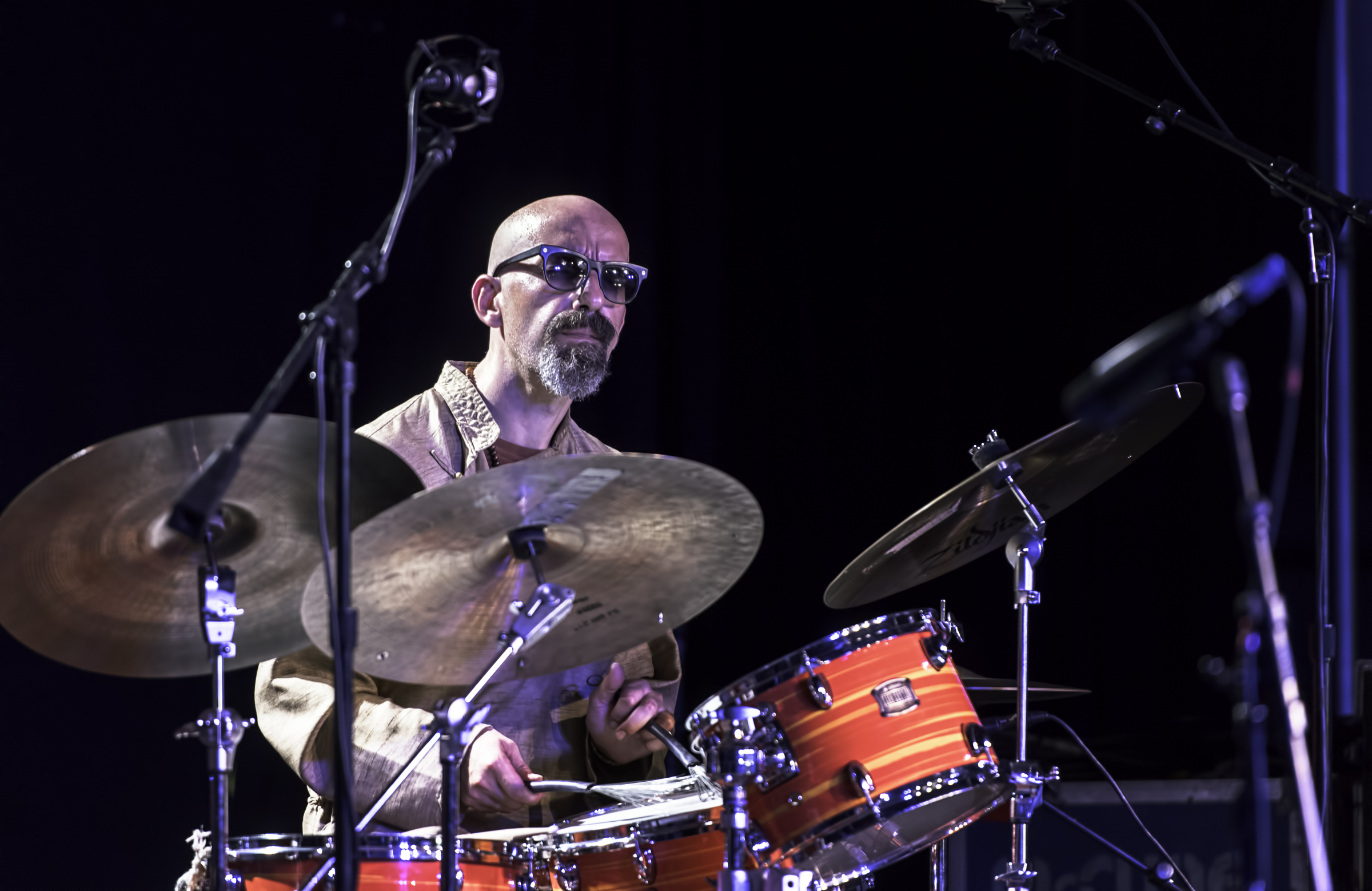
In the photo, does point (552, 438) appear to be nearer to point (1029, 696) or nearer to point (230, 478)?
point (1029, 696)

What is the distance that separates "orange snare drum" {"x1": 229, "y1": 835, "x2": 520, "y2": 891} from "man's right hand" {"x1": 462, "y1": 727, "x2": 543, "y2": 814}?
0.26 meters

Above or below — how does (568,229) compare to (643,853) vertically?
above

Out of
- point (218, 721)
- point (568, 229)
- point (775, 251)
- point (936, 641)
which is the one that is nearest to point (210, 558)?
point (218, 721)

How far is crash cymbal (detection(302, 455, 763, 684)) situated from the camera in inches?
67.2

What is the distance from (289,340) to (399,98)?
71 cm

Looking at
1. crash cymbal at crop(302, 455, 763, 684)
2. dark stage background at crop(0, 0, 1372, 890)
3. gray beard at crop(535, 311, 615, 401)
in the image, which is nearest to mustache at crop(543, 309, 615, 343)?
gray beard at crop(535, 311, 615, 401)

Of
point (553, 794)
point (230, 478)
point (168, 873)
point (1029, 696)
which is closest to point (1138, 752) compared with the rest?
point (1029, 696)

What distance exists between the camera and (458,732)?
1.69m

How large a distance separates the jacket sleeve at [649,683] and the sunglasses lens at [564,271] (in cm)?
81

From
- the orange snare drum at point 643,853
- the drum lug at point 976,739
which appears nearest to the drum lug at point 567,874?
the orange snare drum at point 643,853

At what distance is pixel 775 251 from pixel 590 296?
102 centimetres

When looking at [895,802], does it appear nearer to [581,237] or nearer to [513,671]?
[513,671]

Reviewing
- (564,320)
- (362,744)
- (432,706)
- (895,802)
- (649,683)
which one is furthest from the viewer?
(564,320)

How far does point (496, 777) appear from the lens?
7.45 ft
